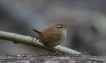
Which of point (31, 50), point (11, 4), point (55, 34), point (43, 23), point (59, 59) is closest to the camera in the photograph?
point (59, 59)

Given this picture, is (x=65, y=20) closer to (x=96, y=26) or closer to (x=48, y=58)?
(x=96, y=26)

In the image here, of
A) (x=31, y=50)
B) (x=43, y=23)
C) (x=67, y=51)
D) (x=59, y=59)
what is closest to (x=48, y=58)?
(x=59, y=59)

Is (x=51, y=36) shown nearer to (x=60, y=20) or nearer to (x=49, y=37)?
(x=49, y=37)

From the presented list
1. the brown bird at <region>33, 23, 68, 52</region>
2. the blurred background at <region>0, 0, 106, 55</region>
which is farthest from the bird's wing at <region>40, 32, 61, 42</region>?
the blurred background at <region>0, 0, 106, 55</region>

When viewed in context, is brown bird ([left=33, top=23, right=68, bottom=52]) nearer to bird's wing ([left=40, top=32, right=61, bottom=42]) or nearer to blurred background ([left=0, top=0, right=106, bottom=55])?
bird's wing ([left=40, top=32, right=61, bottom=42])

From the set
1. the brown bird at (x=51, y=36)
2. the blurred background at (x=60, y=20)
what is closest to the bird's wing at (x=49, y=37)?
the brown bird at (x=51, y=36)

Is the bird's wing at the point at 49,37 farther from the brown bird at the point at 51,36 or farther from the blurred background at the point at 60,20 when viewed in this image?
the blurred background at the point at 60,20

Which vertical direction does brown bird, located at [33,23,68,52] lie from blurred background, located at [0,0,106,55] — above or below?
below

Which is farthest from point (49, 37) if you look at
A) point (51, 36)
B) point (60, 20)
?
point (60, 20)

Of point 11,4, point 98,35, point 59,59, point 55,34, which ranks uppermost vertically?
point 11,4
